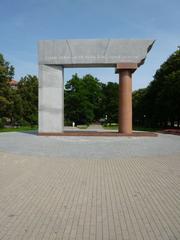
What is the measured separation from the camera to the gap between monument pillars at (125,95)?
1053 inches

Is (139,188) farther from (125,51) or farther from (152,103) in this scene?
(152,103)

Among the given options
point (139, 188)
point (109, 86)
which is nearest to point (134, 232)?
point (139, 188)

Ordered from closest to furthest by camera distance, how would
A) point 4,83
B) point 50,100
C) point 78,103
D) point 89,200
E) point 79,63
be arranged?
1. point 89,200
2. point 79,63
3. point 50,100
4. point 4,83
5. point 78,103

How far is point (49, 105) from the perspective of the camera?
2741 cm

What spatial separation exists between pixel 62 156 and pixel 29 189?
6.60 metres

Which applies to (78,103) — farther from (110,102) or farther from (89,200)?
(89,200)

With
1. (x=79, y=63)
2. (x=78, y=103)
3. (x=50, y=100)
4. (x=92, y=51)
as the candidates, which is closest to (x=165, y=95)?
(x=92, y=51)

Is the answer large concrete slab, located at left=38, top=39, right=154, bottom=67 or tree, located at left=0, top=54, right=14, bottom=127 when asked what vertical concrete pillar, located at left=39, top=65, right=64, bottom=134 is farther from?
tree, located at left=0, top=54, right=14, bottom=127

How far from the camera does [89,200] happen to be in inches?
274

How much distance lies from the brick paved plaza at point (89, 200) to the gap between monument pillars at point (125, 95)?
1393 centimetres

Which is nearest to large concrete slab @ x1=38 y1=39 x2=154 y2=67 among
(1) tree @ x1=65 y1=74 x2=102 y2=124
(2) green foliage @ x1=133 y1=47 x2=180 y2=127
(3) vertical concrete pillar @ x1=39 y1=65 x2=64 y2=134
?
(3) vertical concrete pillar @ x1=39 y1=65 x2=64 y2=134

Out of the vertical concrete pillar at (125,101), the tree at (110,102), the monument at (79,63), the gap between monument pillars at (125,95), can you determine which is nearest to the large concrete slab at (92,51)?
the monument at (79,63)

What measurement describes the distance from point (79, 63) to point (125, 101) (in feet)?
17.2

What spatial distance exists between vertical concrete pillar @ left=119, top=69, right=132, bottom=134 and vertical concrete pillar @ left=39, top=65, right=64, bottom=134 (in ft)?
17.7
